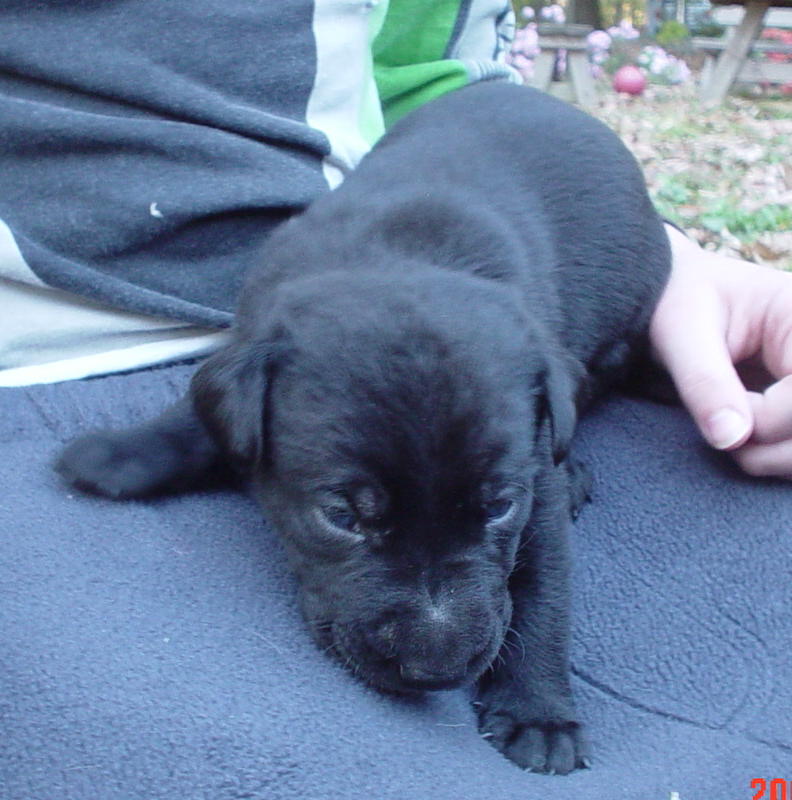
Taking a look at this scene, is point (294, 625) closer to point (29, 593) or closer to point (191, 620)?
Answer: point (191, 620)

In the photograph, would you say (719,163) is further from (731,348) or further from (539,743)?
(539,743)

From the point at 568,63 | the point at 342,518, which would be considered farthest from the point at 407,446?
the point at 568,63

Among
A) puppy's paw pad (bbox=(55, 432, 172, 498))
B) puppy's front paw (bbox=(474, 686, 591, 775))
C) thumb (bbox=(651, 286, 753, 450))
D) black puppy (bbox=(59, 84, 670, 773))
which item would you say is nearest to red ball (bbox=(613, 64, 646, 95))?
thumb (bbox=(651, 286, 753, 450))

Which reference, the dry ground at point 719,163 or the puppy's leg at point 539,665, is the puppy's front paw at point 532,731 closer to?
the puppy's leg at point 539,665

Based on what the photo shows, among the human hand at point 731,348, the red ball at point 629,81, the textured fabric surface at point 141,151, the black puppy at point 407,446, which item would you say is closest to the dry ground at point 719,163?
the red ball at point 629,81

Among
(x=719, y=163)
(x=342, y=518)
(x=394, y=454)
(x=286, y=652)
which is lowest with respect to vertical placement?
(x=719, y=163)

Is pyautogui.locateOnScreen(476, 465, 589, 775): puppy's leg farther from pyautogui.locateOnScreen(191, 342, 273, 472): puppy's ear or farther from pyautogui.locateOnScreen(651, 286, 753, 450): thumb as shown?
pyautogui.locateOnScreen(191, 342, 273, 472): puppy's ear

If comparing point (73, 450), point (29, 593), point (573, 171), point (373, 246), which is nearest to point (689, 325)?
point (573, 171)
